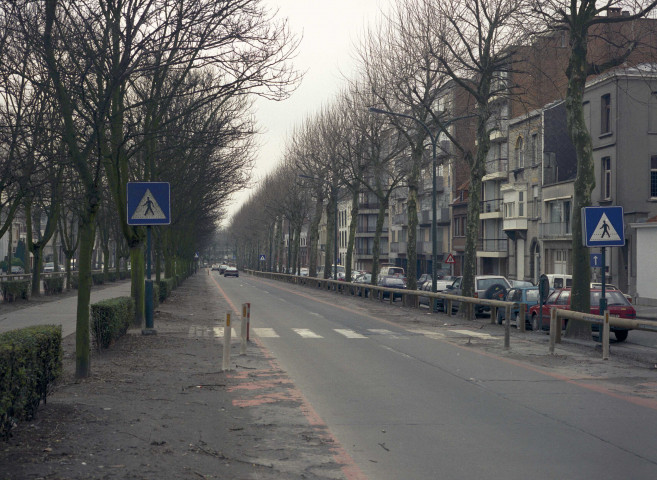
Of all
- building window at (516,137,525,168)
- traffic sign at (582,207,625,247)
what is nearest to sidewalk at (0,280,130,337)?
traffic sign at (582,207,625,247)

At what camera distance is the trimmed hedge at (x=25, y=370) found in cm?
705

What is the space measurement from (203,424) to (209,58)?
28.4ft

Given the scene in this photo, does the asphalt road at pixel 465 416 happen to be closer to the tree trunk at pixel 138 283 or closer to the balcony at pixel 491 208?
the tree trunk at pixel 138 283

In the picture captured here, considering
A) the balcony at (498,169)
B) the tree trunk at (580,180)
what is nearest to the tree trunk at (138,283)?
the tree trunk at (580,180)

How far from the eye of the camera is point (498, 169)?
201 feet

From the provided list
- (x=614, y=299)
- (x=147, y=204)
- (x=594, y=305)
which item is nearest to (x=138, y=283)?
(x=147, y=204)

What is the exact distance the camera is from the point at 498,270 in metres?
62.1

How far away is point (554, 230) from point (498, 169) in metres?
11.3

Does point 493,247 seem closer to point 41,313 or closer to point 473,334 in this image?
point 41,313

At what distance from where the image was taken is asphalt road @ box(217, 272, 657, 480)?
7219 mm

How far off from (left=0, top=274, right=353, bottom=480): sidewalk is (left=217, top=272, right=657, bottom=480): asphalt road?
47 centimetres

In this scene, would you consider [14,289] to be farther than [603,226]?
Yes

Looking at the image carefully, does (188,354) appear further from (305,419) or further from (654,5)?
(654,5)

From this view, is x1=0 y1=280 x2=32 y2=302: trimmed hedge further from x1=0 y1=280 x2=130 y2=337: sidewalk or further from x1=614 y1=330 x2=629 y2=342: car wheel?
x1=614 y1=330 x2=629 y2=342: car wheel
